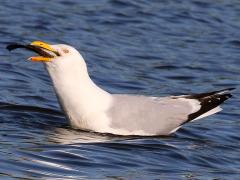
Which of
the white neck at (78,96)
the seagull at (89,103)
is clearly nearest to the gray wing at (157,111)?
the seagull at (89,103)

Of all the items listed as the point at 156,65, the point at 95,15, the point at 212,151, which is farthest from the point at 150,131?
the point at 95,15

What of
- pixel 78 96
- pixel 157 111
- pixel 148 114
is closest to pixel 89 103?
pixel 78 96

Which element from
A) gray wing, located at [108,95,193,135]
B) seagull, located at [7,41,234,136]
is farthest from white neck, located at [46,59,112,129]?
gray wing, located at [108,95,193,135]

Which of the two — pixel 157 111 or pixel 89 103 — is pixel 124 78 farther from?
pixel 89 103

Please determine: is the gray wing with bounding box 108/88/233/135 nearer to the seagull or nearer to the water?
the seagull

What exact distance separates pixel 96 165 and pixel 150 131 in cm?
195

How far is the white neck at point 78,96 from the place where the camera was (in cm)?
1038

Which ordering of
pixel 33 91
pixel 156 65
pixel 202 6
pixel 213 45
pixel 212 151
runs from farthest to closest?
pixel 202 6 < pixel 213 45 < pixel 156 65 < pixel 33 91 < pixel 212 151

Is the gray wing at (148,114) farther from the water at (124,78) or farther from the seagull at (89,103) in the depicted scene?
the water at (124,78)

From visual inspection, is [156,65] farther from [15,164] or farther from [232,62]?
[15,164]

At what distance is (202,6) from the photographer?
64.3 ft

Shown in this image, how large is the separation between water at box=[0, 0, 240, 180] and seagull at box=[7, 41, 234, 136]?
0.16 meters

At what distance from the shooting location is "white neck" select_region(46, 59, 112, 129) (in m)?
10.4

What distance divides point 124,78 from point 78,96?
3.60 meters
